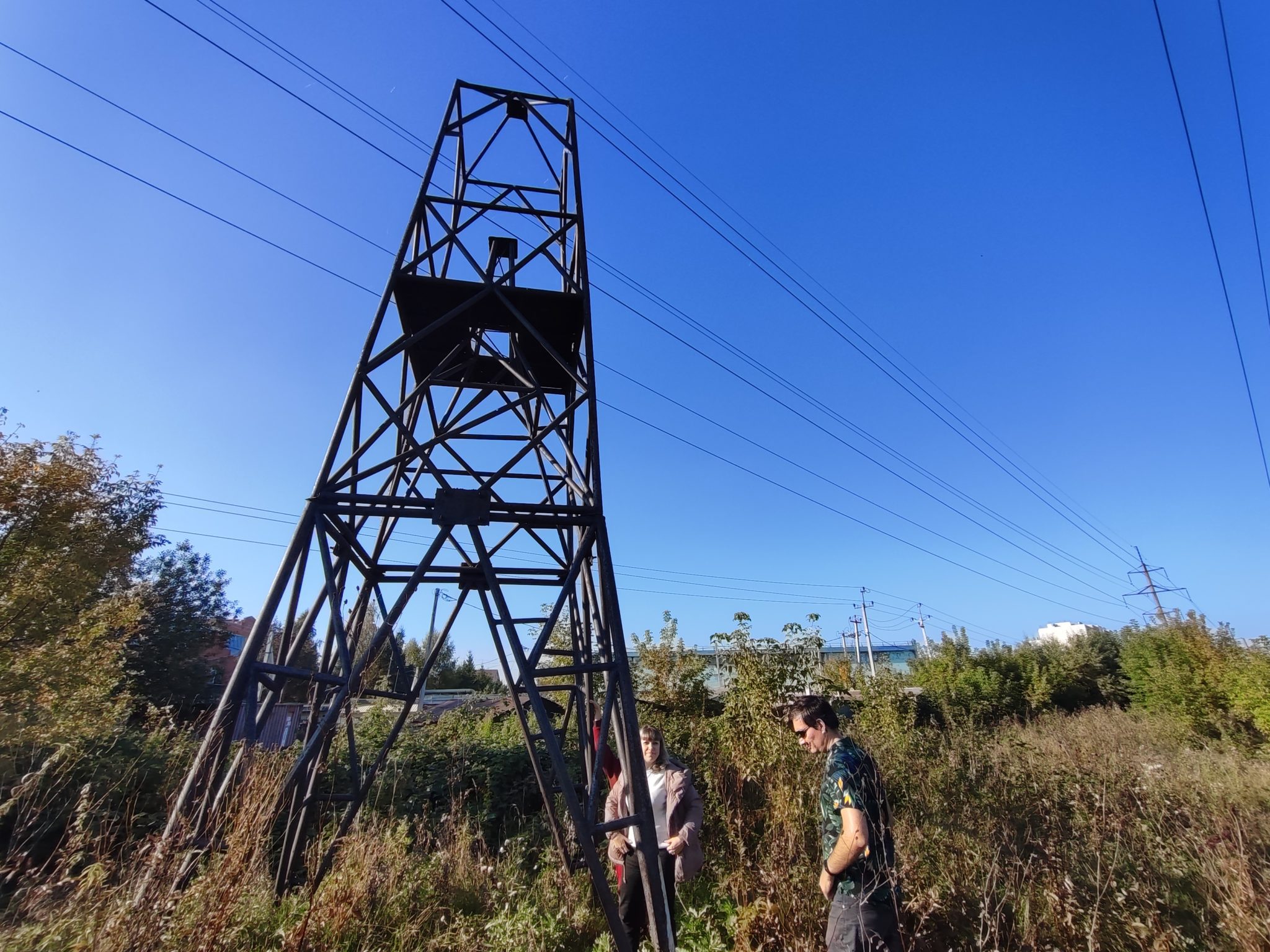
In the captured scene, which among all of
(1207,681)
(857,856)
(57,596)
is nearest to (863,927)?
(857,856)

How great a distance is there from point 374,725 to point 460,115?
9.22 meters

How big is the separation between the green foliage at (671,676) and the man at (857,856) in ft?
22.1

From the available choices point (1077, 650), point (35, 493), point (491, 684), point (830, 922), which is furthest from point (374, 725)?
point (1077, 650)

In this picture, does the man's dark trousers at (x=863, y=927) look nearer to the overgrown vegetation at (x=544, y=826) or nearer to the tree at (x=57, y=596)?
the overgrown vegetation at (x=544, y=826)

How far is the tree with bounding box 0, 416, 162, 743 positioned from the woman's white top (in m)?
9.97

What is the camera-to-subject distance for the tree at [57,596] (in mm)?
9695

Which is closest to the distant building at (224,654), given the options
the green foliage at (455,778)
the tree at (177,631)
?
the tree at (177,631)

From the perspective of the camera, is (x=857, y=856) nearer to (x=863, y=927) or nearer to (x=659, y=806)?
(x=863, y=927)

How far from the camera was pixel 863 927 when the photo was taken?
2422 mm

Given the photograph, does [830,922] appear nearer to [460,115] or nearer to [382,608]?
[382,608]

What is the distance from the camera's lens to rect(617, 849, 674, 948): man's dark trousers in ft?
12.2

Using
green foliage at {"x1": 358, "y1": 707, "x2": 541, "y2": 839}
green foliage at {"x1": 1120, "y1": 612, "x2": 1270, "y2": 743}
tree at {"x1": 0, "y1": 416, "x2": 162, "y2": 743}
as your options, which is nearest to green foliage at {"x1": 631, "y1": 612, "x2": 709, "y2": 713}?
green foliage at {"x1": 358, "y1": 707, "x2": 541, "y2": 839}

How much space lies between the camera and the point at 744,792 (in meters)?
6.14

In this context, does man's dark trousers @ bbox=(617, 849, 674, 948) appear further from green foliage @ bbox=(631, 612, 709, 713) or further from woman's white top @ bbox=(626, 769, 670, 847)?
green foliage @ bbox=(631, 612, 709, 713)
